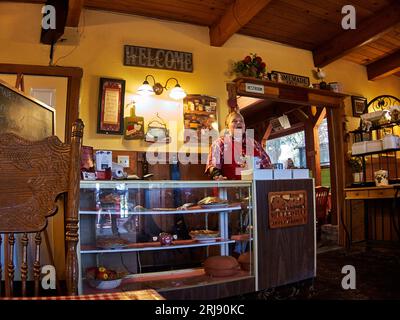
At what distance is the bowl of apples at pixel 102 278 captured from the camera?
2.15m

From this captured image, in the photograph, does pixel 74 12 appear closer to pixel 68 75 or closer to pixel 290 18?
pixel 68 75

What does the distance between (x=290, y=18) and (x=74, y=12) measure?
2544 mm

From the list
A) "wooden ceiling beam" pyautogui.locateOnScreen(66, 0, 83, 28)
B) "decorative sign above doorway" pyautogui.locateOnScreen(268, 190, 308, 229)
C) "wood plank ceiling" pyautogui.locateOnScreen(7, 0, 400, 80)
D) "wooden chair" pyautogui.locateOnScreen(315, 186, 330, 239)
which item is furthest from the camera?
"wooden chair" pyautogui.locateOnScreen(315, 186, 330, 239)

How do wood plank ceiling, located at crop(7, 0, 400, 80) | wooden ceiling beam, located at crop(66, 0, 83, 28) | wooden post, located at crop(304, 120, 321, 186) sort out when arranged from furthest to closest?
1. wooden post, located at crop(304, 120, 321, 186)
2. wood plank ceiling, located at crop(7, 0, 400, 80)
3. wooden ceiling beam, located at crop(66, 0, 83, 28)

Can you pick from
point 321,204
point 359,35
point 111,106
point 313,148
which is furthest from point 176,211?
point 313,148

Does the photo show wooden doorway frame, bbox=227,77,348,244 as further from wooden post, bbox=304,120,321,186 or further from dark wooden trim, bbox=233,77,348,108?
wooden post, bbox=304,120,321,186

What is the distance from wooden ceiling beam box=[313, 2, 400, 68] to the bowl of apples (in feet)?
13.4

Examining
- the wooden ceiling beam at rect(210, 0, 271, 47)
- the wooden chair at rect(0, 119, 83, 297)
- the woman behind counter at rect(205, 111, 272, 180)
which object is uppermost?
the wooden ceiling beam at rect(210, 0, 271, 47)

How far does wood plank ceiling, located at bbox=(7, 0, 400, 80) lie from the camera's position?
12.1 ft

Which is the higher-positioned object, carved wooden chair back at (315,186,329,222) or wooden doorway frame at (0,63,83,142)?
wooden doorway frame at (0,63,83,142)

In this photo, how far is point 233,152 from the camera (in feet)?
11.0

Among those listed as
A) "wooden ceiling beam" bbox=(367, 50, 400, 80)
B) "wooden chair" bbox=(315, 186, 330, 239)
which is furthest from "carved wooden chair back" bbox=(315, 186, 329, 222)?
"wooden ceiling beam" bbox=(367, 50, 400, 80)

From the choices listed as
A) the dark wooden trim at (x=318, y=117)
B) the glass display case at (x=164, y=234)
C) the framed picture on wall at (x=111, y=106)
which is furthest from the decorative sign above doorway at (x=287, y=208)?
the dark wooden trim at (x=318, y=117)
